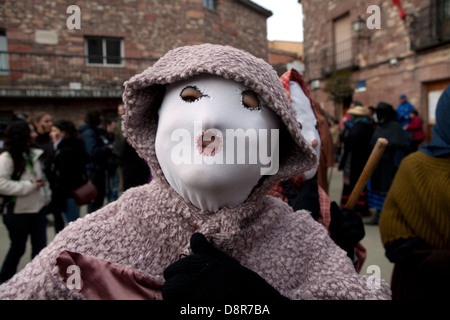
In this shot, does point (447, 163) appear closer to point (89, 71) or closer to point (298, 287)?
point (298, 287)

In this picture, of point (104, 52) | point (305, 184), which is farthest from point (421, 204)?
point (104, 52)

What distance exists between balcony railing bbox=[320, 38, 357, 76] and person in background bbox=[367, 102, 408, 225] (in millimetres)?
6259

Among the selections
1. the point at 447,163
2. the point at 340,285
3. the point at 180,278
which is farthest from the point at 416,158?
the point at 180,278

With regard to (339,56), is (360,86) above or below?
below

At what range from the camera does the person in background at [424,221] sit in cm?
164

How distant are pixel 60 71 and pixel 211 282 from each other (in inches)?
475

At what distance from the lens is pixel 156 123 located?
1.19 meters

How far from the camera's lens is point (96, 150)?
17.0 ft

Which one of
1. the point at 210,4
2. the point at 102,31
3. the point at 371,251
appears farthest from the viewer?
the point at 210,4

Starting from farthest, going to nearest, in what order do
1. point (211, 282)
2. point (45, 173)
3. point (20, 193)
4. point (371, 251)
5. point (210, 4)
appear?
point (210, 4), point (371, 251), point (45, 173), point (20, 193), point (211, 282)

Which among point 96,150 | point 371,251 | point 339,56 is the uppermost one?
point 339,56

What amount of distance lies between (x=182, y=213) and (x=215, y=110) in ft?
1.08

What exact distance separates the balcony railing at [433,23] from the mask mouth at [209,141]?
968 cm

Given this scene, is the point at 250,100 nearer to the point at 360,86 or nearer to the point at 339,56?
the point at 360,86
